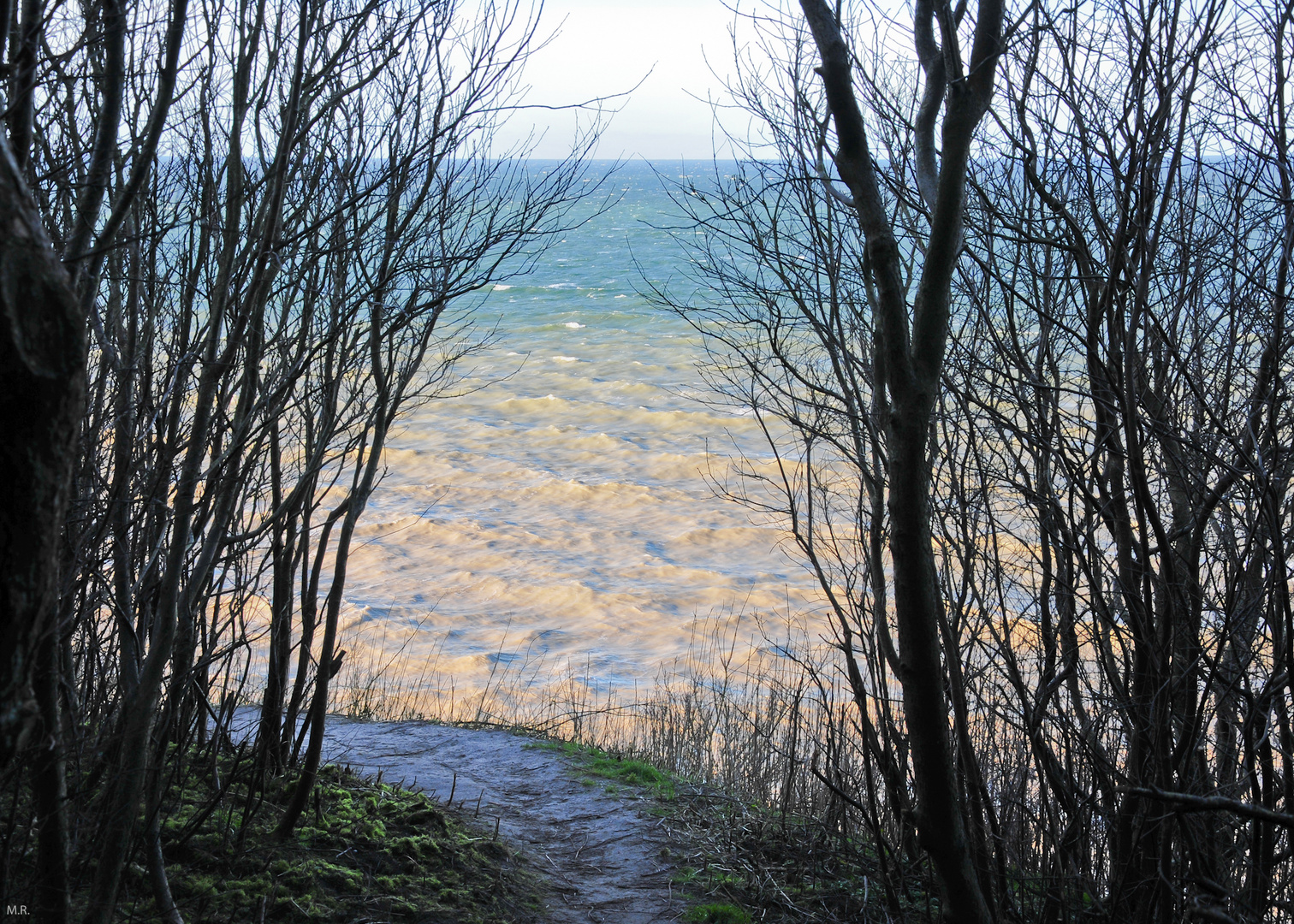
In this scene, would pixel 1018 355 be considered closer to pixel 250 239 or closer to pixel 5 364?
pixel 250 239

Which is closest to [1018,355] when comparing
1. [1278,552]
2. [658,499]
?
[1278,552]

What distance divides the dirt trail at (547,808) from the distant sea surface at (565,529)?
225 centimetres

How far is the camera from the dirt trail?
3.87 metres

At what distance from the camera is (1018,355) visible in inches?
111

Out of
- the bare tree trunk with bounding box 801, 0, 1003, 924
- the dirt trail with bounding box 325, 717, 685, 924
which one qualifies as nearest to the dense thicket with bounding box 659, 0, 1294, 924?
the bare tree trunk with bounding box 801, 0, 1003, 924

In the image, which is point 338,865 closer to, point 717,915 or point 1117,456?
point 717,915

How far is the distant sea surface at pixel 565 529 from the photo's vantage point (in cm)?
1036

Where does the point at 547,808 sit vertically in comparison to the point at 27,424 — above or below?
below

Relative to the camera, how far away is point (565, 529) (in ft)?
47.8

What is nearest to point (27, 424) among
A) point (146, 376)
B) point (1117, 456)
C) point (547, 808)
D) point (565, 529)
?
point (146, 376)

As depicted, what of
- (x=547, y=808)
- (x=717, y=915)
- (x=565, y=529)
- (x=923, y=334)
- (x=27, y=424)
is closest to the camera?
(x=27, y=424)

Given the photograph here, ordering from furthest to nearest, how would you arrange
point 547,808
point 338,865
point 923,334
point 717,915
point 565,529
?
point 565,529 < point 547,808 < point 717,915 < point 338,865 < point 923,334

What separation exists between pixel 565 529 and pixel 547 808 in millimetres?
9726

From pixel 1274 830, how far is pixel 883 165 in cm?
276
